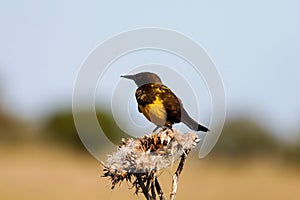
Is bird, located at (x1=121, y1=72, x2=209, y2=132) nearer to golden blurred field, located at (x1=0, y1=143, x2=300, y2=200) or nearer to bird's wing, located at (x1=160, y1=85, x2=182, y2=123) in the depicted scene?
bird's wing, located at (x1=160, y1=85, x2=182, y2=123)

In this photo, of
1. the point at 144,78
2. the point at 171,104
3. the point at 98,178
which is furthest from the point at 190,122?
→ the point at 98,178

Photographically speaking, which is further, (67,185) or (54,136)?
(54,136)

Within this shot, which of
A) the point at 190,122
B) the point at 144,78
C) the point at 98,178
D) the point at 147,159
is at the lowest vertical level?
the point at 147,159

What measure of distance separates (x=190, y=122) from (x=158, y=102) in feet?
0.63

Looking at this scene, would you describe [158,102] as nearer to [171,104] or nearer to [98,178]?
[171,104]

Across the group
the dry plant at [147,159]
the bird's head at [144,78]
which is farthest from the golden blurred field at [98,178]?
the dry plant at [147,159]

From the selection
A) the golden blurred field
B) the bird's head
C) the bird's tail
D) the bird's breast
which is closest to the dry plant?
the bird's tail

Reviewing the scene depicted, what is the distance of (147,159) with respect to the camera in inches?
158

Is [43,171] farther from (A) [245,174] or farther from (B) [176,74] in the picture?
(B) [176,74]

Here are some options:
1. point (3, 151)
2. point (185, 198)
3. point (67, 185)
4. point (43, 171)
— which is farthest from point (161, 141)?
point (3, 151)

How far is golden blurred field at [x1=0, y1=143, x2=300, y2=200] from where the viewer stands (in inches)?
569

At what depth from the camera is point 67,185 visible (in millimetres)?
15531

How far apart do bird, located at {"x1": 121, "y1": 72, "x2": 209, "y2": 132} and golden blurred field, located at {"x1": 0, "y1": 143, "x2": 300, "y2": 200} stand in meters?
6.67

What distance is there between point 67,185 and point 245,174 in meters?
5.26
